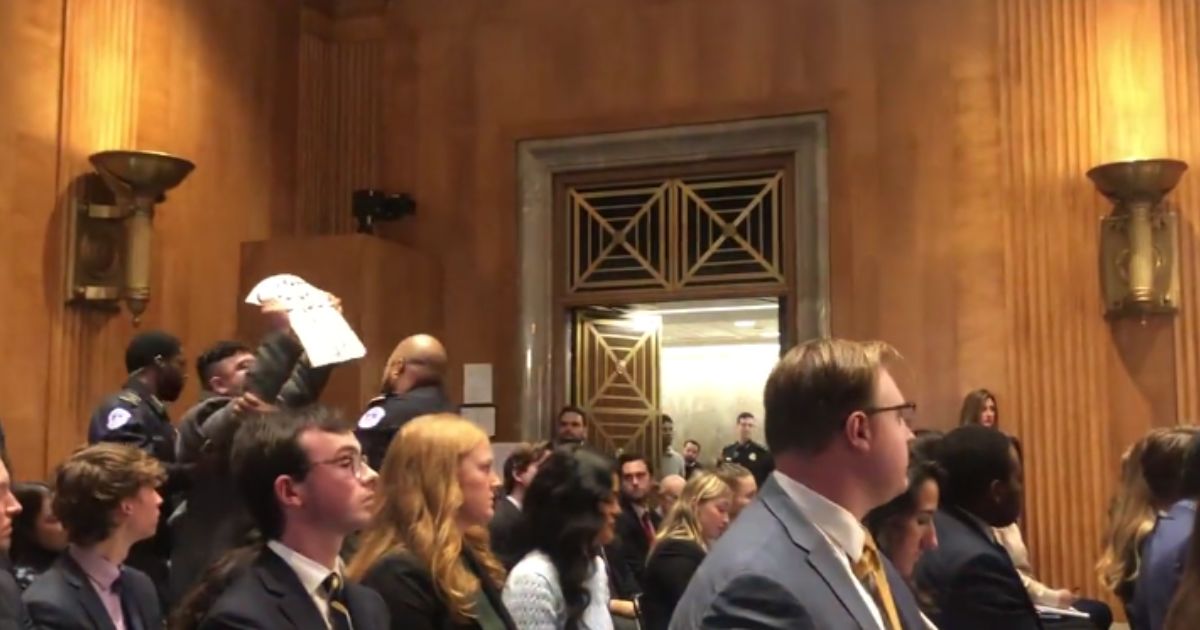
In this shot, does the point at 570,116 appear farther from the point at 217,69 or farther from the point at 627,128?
the point at 217,69

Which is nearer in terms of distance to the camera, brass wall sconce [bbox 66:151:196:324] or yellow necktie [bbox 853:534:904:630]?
yellow necktie [bbox 853:534:904:630]

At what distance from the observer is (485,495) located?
11.3 feet

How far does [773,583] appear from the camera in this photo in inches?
76.6

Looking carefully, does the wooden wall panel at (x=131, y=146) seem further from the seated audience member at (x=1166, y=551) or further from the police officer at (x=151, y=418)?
the seated audience member at (x=1166, y=551)

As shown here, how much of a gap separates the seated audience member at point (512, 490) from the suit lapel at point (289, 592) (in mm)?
2026

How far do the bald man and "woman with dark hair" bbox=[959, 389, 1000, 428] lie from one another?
11.1 ft

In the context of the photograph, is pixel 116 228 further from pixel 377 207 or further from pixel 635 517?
pixel 635 517

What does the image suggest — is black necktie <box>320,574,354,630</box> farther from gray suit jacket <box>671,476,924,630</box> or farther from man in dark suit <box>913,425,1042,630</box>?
man in dark suit <box>913,425,1042,630</box>

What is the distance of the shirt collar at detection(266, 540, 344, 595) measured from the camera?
9.01 ft

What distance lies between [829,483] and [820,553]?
140mm

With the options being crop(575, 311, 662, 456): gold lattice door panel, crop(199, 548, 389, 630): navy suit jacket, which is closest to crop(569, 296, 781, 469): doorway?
crop(575, 311, 662, 456): gold lattice door panel

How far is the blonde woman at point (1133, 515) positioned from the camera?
4.05 meters

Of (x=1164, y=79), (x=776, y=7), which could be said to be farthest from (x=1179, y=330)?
(x=776, y=7)

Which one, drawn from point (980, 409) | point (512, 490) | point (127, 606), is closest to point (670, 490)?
point (512, 490)
